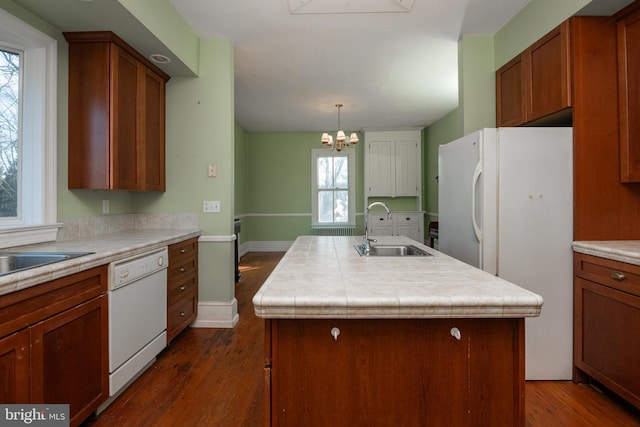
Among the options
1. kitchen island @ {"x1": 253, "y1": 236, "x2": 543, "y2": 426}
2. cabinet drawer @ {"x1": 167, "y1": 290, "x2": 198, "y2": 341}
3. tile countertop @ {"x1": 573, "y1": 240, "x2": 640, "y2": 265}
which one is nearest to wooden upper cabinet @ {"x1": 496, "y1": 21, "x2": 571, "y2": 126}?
tile countertop @ {"x1": 573, "y1": 240, "x2": 640, "y2": 265}

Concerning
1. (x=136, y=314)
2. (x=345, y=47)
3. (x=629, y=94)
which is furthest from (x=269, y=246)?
(x=629, y=94)

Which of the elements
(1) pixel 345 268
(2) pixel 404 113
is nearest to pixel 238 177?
(2) pixel 404 113

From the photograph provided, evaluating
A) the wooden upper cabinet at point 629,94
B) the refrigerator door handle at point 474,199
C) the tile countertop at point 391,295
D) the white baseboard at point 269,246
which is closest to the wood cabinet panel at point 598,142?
the wooden upper cabinet at point 629,94

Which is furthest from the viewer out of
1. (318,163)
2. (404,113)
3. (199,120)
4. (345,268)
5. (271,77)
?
(318,163)

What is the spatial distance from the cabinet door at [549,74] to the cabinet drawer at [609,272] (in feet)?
3.21

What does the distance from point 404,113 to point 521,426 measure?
16.5ft

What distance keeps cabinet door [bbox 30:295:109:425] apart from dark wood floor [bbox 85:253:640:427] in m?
0.22

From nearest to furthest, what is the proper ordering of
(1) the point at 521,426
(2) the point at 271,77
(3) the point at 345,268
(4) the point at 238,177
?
(1) the point at 521,426, (3) the point at 345,268, (2) the point at 271,77, (4) the point at 238,177

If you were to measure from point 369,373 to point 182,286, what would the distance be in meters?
1.98

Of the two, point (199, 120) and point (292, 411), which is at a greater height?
point (199, 120)

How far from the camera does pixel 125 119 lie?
231 centimetres

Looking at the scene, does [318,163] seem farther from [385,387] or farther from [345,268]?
[385,387]

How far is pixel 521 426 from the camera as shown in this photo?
104cm

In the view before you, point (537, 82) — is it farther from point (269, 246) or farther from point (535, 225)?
point (269, 246)
